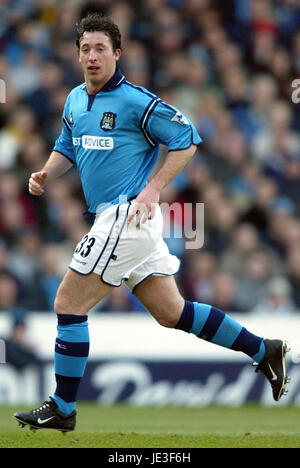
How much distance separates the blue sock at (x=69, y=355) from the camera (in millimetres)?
5797

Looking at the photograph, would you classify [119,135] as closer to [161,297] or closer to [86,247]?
[86,247]

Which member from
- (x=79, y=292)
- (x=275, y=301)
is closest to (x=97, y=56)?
(x=79, y=292)

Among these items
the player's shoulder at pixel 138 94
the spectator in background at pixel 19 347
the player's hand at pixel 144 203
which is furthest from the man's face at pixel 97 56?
the spectator in background at pixel 19 347

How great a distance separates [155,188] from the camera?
5.65 metres

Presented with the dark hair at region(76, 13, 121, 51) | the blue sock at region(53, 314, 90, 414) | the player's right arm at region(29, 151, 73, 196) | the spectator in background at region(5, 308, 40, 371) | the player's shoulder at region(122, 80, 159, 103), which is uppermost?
the dark hair at region(76, 13, 121, 51)

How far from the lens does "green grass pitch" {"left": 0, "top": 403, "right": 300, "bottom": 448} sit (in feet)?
18.6

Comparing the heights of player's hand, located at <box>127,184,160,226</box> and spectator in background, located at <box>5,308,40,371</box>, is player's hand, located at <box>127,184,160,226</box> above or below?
above

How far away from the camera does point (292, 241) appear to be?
12.3 m

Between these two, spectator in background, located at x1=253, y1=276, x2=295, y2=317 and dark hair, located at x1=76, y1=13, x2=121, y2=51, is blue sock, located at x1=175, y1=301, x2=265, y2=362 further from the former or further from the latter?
spectator in background, located at x1=253, y1=276, x2=295, y2=317

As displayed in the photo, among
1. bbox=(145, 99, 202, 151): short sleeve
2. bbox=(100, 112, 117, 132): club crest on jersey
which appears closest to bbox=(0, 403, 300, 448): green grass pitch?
bbox=(145, 99, 202, 151): short sleeve

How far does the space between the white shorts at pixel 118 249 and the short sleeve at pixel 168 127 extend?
470mm

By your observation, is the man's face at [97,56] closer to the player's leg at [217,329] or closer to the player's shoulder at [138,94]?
the player's shoulder at [138,94]

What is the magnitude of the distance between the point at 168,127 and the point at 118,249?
2.69 feet

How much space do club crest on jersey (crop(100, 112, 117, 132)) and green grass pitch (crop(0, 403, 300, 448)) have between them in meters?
1.95
